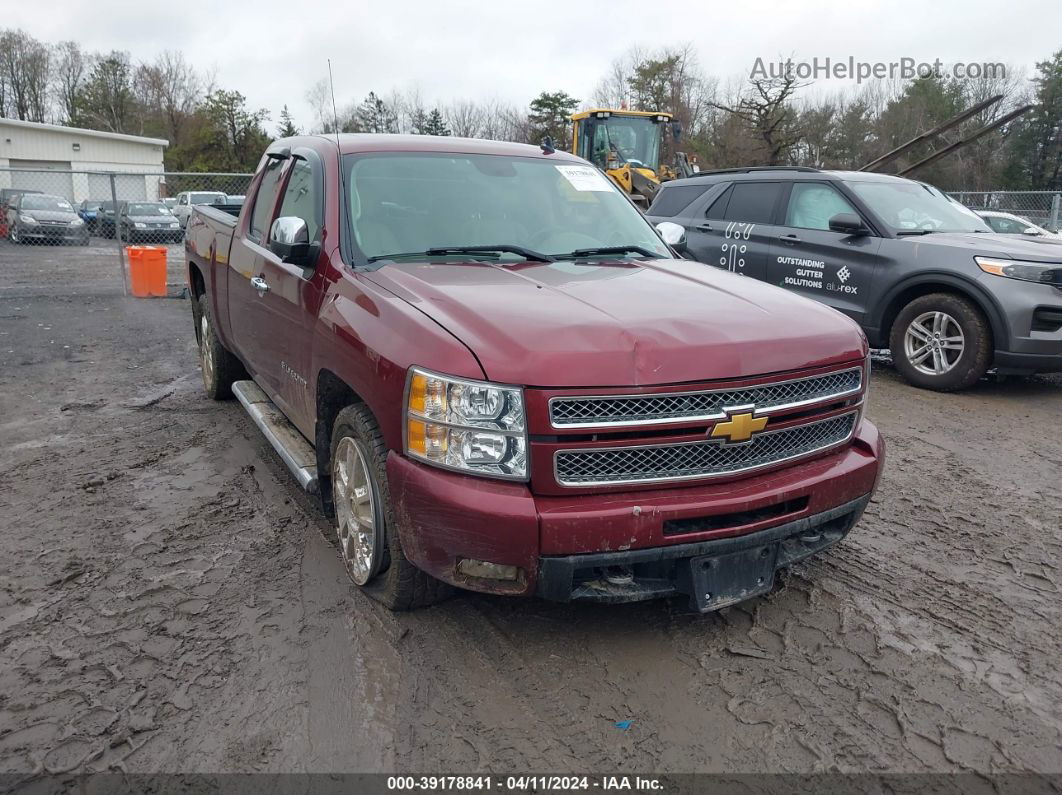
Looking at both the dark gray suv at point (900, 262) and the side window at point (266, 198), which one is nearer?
the side window at point (266, 198)

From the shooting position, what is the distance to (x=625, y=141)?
68.7ft

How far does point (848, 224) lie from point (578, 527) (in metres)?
5.71

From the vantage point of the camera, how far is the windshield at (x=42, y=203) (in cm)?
2234

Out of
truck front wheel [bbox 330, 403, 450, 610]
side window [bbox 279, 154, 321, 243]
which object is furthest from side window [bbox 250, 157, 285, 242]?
truck front wheel [bbox 330, 403, 450, 610]

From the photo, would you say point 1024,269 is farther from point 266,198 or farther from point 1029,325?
point 266,198

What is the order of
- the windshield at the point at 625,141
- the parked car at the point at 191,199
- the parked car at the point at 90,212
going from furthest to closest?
1. the parked car at the point at 90,212
2. the parked car at the point at 191,199
3. the windshield at the point at 625,141

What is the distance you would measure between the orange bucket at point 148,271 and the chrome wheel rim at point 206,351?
7.30 metres

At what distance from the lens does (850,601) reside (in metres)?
3.39

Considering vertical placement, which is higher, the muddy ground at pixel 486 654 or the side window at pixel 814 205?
the side window at pixel 814 205

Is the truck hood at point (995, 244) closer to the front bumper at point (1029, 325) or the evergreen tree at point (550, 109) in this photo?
the front bumper at point (1029, 325)

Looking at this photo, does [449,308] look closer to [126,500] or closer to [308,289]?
[308,289]

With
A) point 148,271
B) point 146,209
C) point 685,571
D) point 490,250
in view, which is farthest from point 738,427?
point 146,209

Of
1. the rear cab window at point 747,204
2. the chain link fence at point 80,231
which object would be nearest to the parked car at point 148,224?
the chain link fence at point 80,231

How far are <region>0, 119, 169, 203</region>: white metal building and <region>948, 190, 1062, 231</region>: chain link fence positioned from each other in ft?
97.1
